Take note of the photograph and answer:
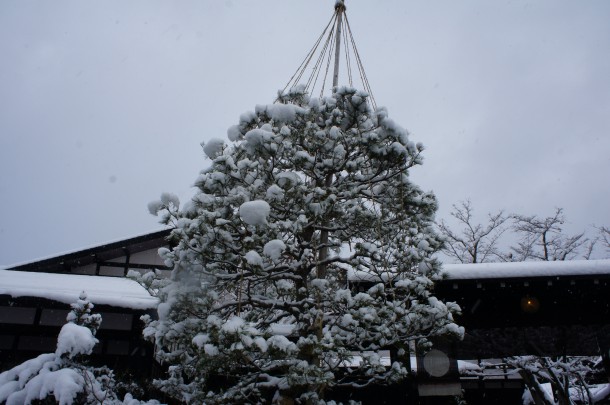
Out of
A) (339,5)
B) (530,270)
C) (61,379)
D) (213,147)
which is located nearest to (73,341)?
(61,379)

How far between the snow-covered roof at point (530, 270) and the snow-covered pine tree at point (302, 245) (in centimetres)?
160

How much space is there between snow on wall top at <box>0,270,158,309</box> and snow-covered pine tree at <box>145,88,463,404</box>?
2968mm

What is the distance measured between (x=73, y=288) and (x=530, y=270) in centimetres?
946

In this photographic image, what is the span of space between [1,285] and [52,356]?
3651 millimetres

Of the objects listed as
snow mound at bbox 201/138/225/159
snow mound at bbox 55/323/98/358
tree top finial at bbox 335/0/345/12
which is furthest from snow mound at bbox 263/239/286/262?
tree top finial at bbox 335/0/345/12

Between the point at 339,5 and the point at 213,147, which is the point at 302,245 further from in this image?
the point at 339,5

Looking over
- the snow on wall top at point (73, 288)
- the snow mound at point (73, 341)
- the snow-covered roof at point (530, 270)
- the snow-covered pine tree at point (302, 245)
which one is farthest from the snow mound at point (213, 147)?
the snow-covered roof at point (530, 270)

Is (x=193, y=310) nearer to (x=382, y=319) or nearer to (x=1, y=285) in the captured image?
(x=382, y=319)

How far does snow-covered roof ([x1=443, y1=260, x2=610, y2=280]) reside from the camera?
731 centimetres

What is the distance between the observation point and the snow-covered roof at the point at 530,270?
288 inches

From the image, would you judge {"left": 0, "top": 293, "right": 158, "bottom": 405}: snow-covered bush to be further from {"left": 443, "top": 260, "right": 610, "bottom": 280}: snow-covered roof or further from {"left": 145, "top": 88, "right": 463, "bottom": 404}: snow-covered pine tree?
{"left": 443, "top": 260, "right": 610, "bottom": 280}: snow-covered roof

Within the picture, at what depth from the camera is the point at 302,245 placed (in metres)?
5.93

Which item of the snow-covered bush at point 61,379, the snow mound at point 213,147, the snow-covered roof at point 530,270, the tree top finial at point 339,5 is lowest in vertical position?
the snow-covered bush at point 61,379

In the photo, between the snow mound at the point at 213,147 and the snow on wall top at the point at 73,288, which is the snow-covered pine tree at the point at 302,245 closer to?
the snow mound at the point at 213,147
